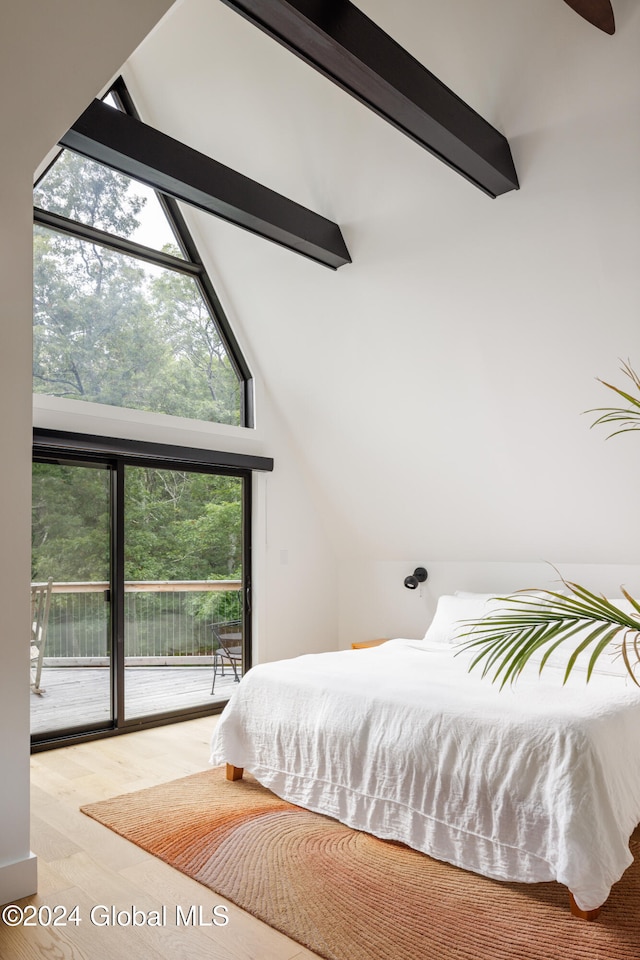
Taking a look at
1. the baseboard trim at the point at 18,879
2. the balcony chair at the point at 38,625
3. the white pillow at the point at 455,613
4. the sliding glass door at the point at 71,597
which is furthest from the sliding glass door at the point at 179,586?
the baseboard trim at the point at 18,879

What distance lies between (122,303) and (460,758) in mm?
3400

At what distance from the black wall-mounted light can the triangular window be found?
5.85 feet

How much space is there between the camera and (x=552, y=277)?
3512 millimetres

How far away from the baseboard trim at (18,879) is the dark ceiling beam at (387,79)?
115 inches

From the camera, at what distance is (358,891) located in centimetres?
242

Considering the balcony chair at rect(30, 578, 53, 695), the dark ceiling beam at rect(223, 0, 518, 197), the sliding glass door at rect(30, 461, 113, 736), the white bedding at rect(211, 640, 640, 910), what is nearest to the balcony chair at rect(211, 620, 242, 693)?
the sliding glass door at rect(30, 461, 113, 736)

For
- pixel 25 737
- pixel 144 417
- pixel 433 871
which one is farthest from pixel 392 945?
pixel 144 417

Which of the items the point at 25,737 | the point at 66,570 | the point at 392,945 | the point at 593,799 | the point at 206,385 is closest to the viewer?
the point at 392,945

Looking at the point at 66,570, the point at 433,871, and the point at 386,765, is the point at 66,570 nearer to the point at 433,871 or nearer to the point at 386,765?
the point at 386,765

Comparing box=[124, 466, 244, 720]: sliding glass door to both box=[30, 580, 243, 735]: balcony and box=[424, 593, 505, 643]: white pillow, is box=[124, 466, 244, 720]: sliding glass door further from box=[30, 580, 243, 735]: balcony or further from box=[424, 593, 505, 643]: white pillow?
box=[424, 593, 505, 643]: white pillow

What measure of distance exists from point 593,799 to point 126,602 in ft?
10.2

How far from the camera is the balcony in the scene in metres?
4.25

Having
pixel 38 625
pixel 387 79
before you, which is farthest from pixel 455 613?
pixel 387 79

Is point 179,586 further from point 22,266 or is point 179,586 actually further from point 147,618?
point 22,266
